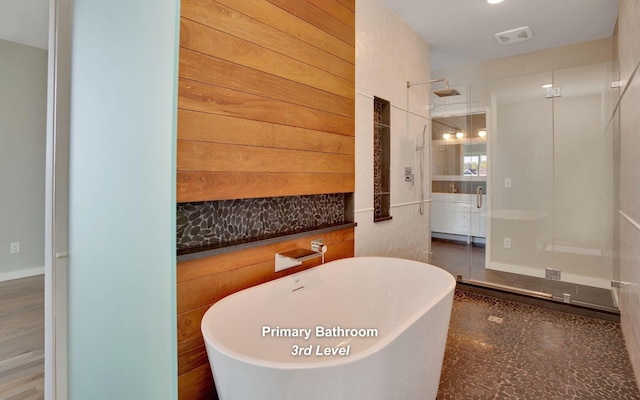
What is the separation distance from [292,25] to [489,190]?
3004 millimetres

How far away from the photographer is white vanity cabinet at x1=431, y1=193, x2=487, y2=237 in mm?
3957

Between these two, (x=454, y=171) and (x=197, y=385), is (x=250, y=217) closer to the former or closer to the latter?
(x=197, y=385)

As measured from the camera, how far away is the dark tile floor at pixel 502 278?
3.01 metres

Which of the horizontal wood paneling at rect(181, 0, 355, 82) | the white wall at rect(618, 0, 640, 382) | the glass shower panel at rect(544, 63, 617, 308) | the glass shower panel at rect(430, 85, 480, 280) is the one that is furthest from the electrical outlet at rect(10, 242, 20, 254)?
the glass shower panel at rect(544, 63, 617, 308)

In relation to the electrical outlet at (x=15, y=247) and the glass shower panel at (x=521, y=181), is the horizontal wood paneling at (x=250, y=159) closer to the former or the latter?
the glass shower panel at (x=521, y=181)

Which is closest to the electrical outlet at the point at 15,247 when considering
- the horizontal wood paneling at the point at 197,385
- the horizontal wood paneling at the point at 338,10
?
the horizontal wood paneling at the point at 197,385

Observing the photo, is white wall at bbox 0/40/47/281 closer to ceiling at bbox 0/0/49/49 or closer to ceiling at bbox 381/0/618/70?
ceiling at bbox 0/0/49/49

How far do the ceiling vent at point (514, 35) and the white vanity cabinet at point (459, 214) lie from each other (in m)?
1.75

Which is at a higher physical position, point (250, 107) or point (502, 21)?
point (502, 21)

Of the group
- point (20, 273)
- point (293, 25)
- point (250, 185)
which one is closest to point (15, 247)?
point (20, 273)

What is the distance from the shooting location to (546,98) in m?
3.47

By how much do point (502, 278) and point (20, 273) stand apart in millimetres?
5448

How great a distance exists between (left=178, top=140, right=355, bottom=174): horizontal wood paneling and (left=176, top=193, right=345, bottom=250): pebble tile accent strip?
0.72 ft

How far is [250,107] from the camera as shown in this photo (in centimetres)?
181
